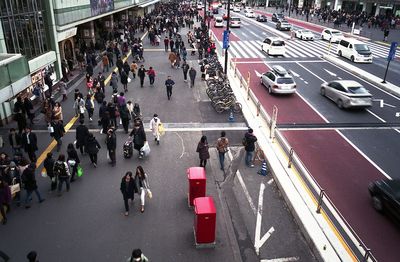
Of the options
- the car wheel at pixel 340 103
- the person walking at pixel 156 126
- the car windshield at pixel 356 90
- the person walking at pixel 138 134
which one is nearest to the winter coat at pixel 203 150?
the person walking at pixel 138 134

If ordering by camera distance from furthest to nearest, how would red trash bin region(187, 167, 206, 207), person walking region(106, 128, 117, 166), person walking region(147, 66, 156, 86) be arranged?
Result: person walking region(147, 66, 156, 86) → person walking region(106, 128, 117, 166) → red trash bin region(187, 167, 206, 207)

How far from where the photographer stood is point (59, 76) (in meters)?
23.8

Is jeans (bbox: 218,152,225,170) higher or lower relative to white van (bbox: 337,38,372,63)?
lower

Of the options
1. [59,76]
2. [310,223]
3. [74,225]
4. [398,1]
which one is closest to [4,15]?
[59,76]

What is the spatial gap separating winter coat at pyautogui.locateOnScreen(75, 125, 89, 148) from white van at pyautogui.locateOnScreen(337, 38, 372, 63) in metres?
27.9

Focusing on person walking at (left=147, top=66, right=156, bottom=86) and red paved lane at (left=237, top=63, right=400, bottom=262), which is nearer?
red paved lane at (left=237, top=63, right=400, bottom=262)

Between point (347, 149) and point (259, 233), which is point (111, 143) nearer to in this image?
point (259, 233)

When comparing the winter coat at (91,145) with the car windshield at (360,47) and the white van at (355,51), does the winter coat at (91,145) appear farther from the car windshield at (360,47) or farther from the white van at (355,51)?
the car windshield at (360,47)

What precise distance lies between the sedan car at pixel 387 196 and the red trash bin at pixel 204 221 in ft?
17.2

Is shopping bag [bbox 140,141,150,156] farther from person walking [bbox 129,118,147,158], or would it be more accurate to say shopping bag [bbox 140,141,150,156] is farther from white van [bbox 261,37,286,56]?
white van [bbox 261,37,286,56]

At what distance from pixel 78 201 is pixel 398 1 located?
62.2 m

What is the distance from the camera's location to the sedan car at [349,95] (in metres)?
18.9

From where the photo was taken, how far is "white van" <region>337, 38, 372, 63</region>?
32.1 metres

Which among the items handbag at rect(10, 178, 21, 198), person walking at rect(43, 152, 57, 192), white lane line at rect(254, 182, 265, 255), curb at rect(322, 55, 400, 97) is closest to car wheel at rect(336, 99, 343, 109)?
curb at rect(322, 55, 400, 97)
